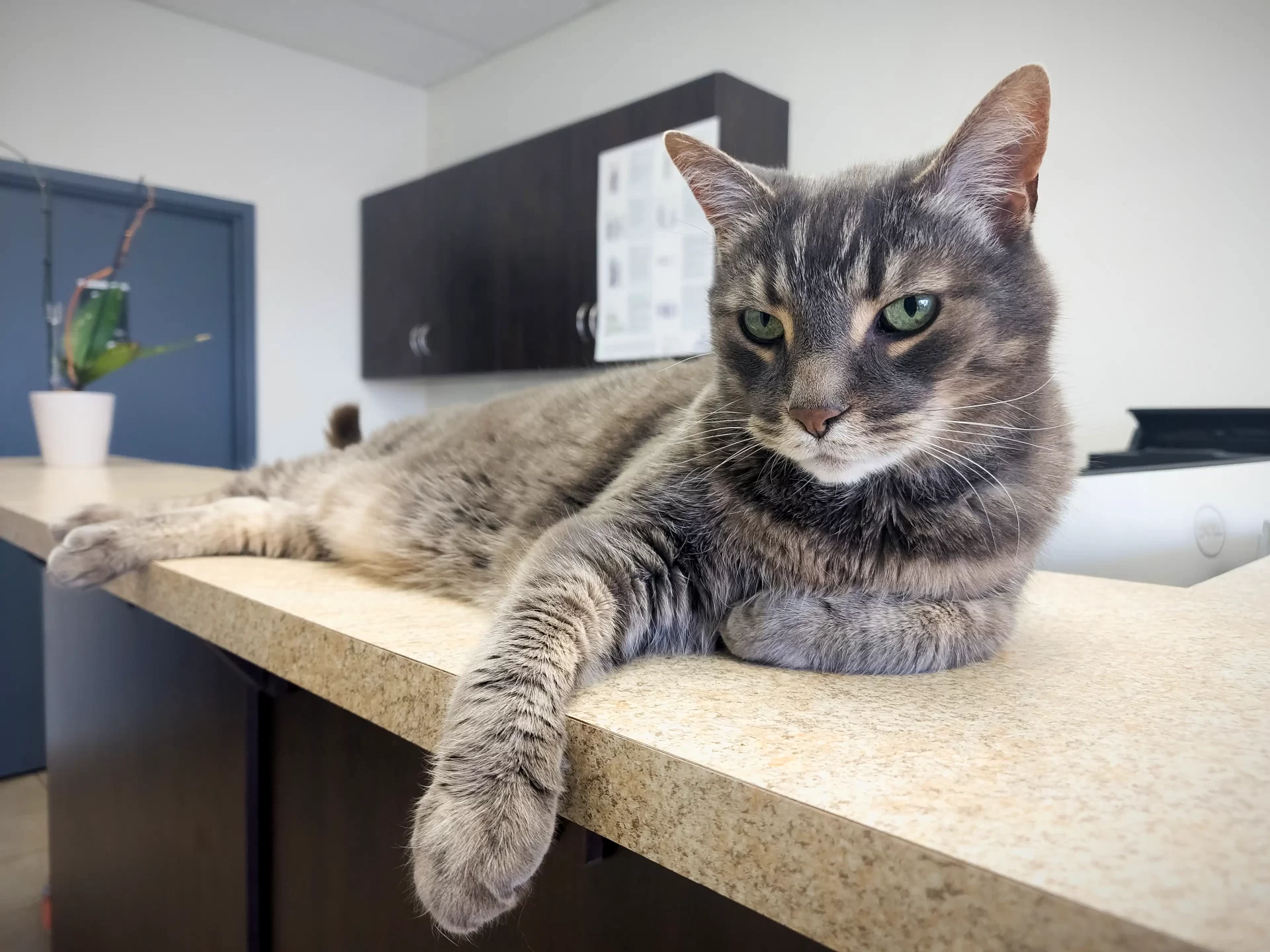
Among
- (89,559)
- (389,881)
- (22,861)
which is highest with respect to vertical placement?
(89,559)

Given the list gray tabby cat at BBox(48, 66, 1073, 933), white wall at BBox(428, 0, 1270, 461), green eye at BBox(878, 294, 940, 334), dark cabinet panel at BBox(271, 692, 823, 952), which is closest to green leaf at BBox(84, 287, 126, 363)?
dark cabinet panel at BBox(271, 692, 823, 952)

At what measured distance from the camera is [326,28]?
3.74m

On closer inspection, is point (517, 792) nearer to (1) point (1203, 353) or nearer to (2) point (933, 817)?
(2) point (933, 817)

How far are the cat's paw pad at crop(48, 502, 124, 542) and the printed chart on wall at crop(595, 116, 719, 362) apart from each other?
6.23 ft

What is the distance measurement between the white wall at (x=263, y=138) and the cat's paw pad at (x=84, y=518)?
287 cm

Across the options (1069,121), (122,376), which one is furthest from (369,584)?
(122,376)

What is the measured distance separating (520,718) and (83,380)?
257 cm

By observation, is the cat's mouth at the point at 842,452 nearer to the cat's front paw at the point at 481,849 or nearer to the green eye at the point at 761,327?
the green eye at the point at 761,327

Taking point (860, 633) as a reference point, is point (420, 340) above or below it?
above

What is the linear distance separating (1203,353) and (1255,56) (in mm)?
706

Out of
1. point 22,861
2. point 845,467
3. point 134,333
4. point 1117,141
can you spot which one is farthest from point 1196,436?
point 134,333

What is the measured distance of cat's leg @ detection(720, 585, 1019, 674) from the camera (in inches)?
28.3

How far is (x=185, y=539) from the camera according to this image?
3.81 ft

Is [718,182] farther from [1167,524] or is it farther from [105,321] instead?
[105,321]
